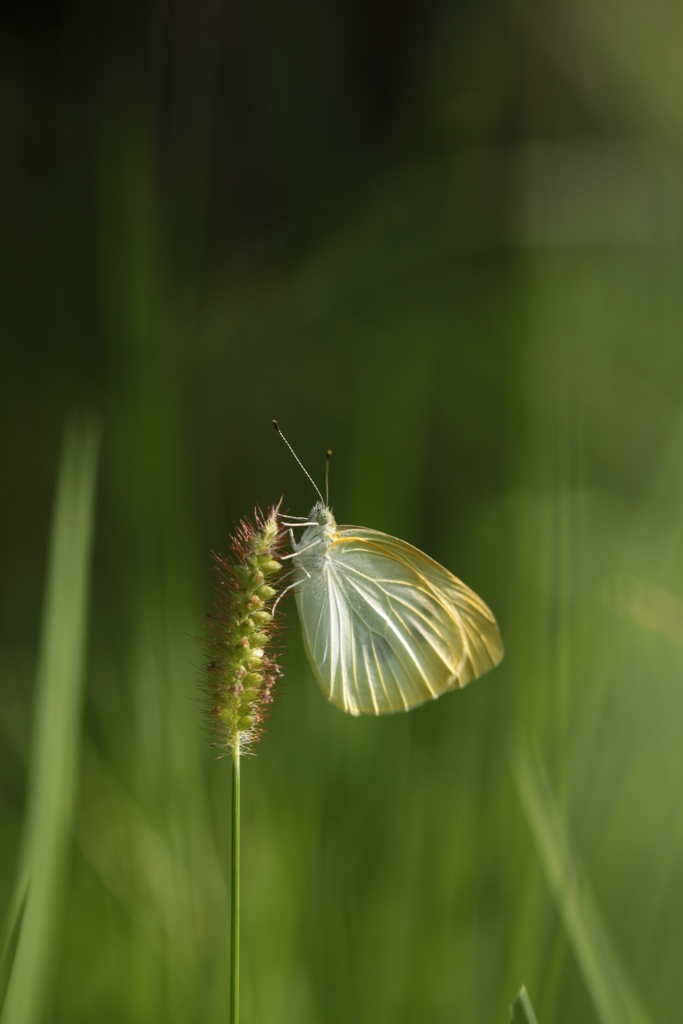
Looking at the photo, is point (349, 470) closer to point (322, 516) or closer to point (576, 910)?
point (322, 516)

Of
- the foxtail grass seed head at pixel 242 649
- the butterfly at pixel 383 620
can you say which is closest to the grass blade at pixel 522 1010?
the foxtail grass seed head at pixel 242 649

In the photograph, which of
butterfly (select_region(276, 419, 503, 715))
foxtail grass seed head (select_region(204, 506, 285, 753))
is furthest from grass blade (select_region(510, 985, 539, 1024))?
butterfly (select_region(276, 419, 503, 715))

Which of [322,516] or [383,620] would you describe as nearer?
[322,516]

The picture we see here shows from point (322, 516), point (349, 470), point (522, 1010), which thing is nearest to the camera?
point (522, 1010)

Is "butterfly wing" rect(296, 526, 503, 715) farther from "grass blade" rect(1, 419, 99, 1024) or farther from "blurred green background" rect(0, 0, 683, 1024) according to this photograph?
"grass blade" rect(1, 419, 99, 1024)

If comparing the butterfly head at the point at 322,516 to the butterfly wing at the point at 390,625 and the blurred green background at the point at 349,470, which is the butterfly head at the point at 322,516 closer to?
the butterfly wing at the point at 390,625

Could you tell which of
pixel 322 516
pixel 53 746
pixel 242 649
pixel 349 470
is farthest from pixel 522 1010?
pixel 349 470

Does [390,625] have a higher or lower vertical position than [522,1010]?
higher
